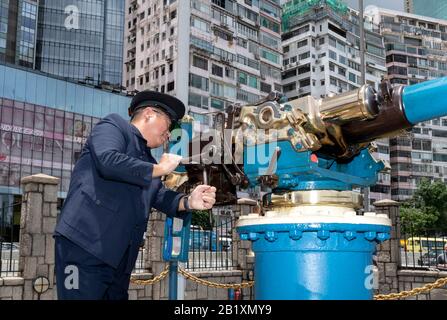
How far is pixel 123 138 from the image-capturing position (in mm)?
2375

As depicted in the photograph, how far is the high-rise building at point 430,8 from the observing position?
89319mm

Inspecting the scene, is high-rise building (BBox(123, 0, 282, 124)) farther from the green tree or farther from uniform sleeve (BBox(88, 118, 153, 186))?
uniform sleeve (BBox(88, 118, 153, 186))

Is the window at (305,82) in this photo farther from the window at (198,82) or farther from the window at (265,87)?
the window at (198,82)

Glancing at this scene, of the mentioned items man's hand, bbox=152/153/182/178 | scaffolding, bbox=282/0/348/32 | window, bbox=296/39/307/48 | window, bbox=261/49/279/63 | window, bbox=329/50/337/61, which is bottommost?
man's hand, bbox=152/153/182/178

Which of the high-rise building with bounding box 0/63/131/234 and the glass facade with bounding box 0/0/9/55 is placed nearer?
the high-rise building with bounding box 0/63/131/234

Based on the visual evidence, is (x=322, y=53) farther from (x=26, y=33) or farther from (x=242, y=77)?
(x=26, y=33)

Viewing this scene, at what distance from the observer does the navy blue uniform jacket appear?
2191 millimetres

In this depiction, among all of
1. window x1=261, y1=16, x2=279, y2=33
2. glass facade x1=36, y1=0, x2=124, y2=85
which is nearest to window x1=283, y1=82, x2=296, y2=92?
window x1=261, y1=16, x2=279, y2=33

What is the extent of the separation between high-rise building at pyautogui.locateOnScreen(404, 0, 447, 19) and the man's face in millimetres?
99185

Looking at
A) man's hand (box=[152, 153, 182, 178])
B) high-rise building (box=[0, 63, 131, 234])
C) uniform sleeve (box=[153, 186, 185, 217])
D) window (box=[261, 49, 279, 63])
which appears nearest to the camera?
man's hand (box=[152, 153, 182, 178])

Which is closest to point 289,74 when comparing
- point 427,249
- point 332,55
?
point 332,55

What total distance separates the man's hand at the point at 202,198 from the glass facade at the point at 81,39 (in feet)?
172

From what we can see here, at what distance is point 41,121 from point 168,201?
37.4 metres

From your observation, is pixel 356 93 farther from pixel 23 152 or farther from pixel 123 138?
pixel 23 152
